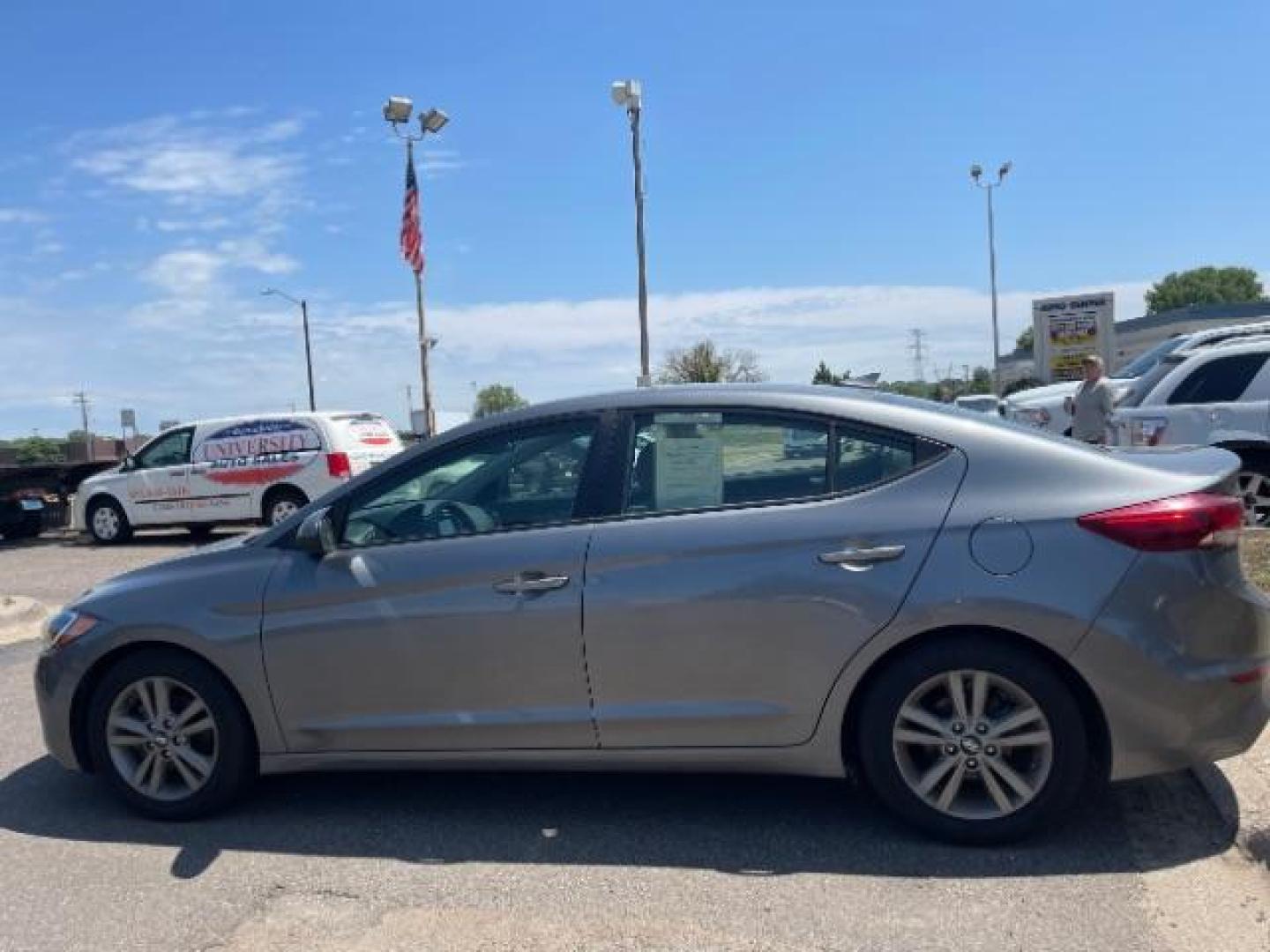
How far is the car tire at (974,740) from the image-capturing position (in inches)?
147

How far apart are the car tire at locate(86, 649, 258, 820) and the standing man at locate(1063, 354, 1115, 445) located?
348 inches

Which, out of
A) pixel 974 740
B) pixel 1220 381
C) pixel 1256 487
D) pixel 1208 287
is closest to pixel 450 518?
pixel 974 740

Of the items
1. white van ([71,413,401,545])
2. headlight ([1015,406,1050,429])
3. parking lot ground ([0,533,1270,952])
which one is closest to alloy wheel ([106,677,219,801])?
parking lot ground ([0,533,1270,952])

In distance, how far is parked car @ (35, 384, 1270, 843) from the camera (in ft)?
12.2

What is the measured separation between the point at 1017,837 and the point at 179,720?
313 cm

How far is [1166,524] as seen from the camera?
370 centimetres

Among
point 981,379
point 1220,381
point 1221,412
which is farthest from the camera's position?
point 981,379

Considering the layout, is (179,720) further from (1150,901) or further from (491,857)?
(1150,901)

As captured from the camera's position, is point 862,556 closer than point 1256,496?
Yes

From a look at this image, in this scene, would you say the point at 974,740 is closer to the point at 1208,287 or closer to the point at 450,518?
the point at 450,518

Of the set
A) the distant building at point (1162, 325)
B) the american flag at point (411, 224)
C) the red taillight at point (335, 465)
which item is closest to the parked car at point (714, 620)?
the red taillight at point (335, 465)

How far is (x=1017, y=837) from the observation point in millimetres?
3822

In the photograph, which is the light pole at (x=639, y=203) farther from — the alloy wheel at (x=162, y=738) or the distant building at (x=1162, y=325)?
the distant building at (x=1162, y=325)

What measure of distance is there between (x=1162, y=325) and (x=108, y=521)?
6711 cm
